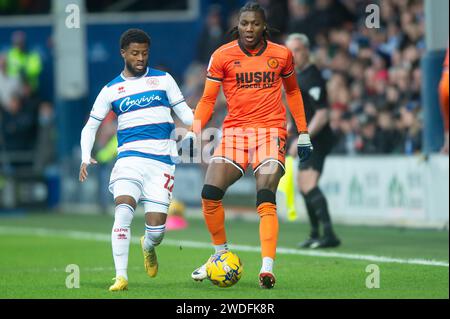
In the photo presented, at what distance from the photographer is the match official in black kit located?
1327cm

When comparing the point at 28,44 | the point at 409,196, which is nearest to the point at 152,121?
the point at 409,196

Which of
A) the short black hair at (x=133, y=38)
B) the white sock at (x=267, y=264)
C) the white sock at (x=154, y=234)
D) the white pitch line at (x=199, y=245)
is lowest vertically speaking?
the white pitch line at (x=199, y=245)

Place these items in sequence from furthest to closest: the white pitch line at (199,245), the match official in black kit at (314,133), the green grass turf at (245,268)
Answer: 1. the match official in black kit at (314,133)
2. the white pitch line at (199,245)
3. the green grass turf at (245,268)

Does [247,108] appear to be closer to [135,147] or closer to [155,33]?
[135,147]

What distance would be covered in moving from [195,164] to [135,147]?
36.5ft

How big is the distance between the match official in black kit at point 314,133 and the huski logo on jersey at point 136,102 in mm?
3801

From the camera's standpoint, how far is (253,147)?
9.84m

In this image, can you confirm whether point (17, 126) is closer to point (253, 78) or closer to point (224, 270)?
point (253, 78)

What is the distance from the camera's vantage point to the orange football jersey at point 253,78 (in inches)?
384

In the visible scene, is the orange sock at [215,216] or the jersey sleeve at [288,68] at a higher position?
the jersey sleeve at [288,68]

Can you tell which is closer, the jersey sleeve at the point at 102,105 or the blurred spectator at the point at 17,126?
the jersey sleeve at the point at 102,105

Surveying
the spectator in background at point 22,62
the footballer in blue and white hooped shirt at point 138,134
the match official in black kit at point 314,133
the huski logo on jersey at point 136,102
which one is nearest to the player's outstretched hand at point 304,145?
the footballer in blue and white hooped shirt at point 138,134

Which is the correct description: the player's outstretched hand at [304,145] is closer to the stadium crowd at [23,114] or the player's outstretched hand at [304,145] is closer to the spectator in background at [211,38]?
the spectator in background at [211,38]

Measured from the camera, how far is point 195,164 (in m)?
20.9
